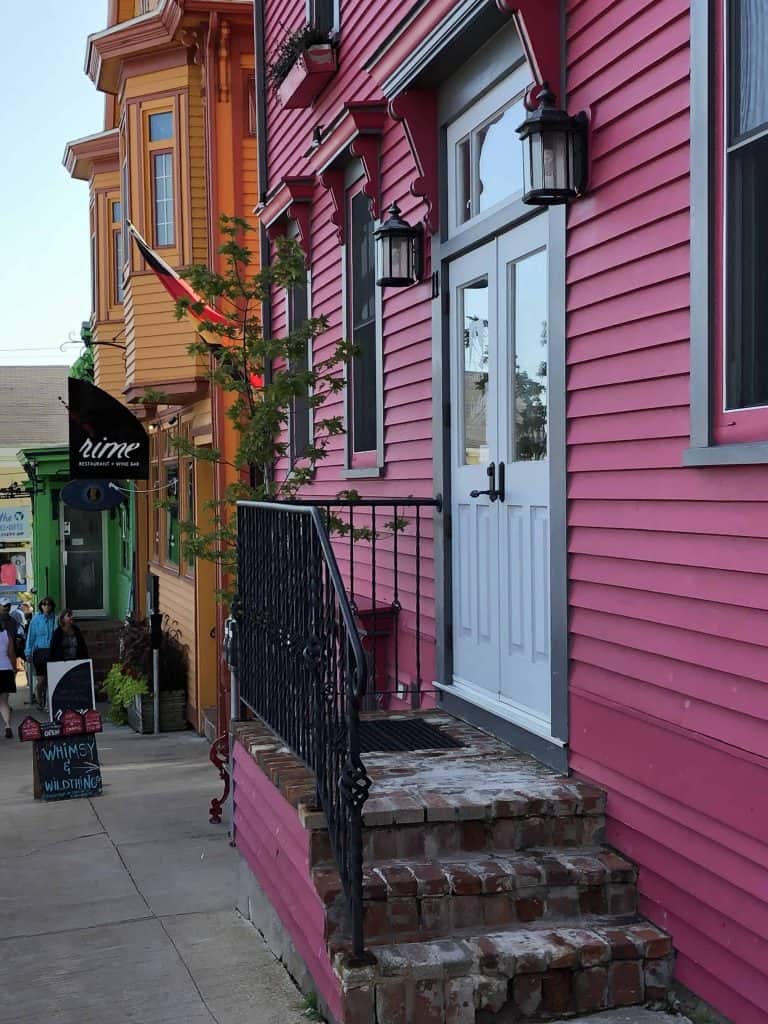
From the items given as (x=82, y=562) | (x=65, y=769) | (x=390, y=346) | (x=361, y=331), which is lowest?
(x=65, y=769)

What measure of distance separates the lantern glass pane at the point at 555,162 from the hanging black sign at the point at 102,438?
11.7 meters

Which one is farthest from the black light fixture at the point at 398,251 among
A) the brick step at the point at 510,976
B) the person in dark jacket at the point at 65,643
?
the person in dark jacket at the point at 65,643

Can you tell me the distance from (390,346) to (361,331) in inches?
35.1

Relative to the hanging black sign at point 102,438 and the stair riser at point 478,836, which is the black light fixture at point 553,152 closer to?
the stair riser at point 478,836

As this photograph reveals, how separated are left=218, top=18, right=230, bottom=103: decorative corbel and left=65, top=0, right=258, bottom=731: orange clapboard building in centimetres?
1

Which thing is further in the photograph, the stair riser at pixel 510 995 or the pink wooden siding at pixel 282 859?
the pink wooden siding at pixel 282 859

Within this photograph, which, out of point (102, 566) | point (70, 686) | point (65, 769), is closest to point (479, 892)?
point (65, 769)

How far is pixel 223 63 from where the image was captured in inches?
577

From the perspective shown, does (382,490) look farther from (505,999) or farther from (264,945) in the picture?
(505,999)

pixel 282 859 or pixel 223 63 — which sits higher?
pixel 223 63

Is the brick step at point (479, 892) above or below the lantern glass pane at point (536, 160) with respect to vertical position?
below

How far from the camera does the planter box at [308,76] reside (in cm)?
873

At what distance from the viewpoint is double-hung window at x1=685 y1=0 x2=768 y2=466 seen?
12.0 feet

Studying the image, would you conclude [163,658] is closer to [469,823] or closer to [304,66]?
[304,66]
